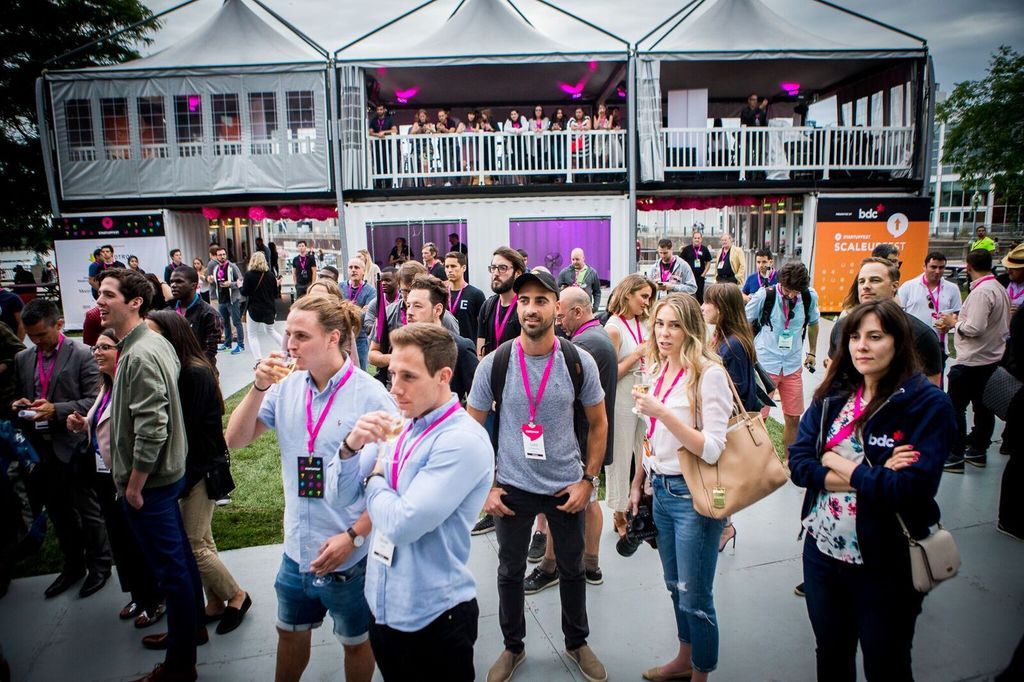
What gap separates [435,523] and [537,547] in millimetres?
2467

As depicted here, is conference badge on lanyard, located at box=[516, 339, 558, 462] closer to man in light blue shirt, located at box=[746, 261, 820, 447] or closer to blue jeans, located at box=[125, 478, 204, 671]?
blue jeans, located at box=[125, 478, 204, 671]

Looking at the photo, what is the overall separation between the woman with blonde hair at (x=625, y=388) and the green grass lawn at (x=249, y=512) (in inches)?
30.4

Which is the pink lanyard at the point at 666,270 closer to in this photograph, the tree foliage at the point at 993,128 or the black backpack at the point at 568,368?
the black backpack at the point at 568,368

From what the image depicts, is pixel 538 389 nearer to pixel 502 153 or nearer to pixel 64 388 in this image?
pixel 64 388

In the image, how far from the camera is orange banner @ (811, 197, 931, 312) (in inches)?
567

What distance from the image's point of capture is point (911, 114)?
14.4 metres

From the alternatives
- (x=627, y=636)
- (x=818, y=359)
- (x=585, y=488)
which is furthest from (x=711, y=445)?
(x=818, y=359)

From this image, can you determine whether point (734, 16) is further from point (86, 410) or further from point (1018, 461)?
point (86, 410)

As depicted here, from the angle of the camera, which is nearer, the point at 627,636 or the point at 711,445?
the point at 711,445

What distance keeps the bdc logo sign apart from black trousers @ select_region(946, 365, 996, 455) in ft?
13.3

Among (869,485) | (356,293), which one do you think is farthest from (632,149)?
(869,485)

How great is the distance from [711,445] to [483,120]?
548 inches

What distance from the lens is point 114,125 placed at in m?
14.6

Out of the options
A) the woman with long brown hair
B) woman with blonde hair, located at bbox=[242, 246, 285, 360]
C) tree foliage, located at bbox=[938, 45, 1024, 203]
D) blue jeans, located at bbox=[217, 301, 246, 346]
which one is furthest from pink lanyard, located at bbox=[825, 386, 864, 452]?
tree foliage, located at bbox=[938, 45, 1024, 203]
